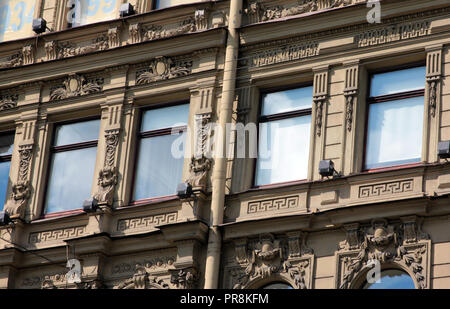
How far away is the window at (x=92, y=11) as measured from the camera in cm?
2938

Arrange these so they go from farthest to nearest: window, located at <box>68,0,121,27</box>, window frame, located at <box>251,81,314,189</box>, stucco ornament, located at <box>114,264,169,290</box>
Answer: window, located at <box>68,0,121,27</box>
window frame, located at <box>251,81,314,189</box>
stucco ornament, located at <box>114,264,169,290</box>

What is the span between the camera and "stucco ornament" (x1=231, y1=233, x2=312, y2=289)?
24516 mm

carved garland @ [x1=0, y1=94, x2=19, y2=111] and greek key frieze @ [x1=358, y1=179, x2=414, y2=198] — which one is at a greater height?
carved garland @ [x1=0, y1=94, x2=19, y2=111]

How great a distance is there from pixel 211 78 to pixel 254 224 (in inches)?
139

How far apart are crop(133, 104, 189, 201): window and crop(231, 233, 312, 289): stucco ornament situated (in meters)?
2.50

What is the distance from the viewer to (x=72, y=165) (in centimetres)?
2828

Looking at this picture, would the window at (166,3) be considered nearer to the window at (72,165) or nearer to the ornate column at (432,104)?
the window at (72,165)

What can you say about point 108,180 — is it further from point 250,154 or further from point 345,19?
point 345,19

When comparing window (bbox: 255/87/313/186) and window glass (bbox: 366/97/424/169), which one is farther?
window (bbox: 255/87/313/186)

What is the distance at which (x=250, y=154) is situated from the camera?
2634cm

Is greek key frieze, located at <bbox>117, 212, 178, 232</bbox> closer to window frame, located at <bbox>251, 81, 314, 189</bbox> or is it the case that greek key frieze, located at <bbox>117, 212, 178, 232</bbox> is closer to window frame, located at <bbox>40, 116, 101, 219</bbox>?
window frame, located at <bbox>40, 116, 101, 219</bbox>

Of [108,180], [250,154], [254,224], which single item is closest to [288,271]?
[254,224]

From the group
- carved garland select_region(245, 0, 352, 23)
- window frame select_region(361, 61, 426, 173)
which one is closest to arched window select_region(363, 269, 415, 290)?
window frame select_region(361, 61, 426, 173)
